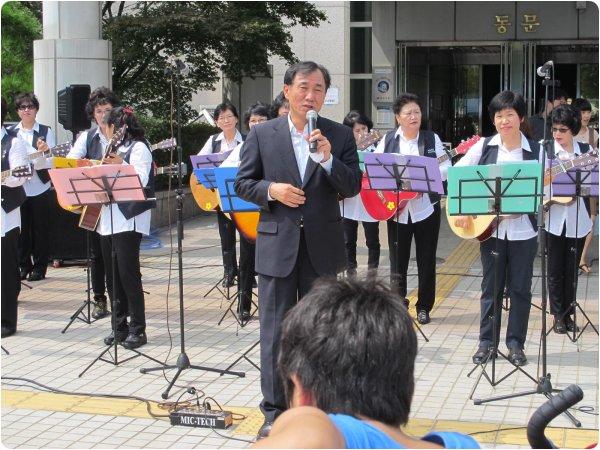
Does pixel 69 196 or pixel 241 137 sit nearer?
pixel 69 196

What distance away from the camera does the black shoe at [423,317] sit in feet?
28.7

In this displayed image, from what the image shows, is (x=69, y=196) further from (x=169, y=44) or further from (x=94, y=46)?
(x=169, y=44)

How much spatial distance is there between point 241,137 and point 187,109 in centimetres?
870

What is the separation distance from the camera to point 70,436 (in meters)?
5.72

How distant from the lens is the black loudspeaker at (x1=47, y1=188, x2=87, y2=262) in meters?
12.0

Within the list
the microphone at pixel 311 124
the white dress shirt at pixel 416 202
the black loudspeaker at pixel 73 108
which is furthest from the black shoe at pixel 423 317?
the black loudspeaker at pixel 73 108

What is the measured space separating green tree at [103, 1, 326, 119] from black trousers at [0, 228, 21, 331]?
8.47 metres

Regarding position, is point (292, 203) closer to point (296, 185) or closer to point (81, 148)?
point (296, 185)

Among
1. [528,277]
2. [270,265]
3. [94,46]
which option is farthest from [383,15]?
[270,265]

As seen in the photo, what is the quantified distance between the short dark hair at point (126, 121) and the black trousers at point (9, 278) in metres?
1.43

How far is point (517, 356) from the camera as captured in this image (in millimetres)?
7121

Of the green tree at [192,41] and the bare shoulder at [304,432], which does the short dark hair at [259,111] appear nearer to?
the green tree at [192,41]

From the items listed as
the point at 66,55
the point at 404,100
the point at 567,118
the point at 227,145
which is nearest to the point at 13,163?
the point at 227,145

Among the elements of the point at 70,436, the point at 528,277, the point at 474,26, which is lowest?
the point at 70,436
